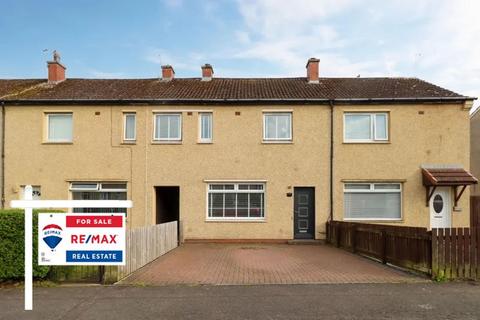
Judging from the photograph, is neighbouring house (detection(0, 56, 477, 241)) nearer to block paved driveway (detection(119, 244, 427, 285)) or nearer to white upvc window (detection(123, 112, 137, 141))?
white upvc window (detection(123, 112, 137, 141))

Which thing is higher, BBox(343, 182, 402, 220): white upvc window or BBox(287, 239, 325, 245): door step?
BBox(343, 182, 402, 220): white upvc window

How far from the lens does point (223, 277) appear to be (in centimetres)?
970

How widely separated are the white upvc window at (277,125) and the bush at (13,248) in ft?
35.1

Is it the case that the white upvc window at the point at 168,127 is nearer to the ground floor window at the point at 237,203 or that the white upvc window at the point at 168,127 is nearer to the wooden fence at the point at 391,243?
the ground floor window at the point at 237,203

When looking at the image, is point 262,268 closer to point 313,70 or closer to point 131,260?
point 131,260

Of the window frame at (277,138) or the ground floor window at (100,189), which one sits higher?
the window frame at (277,138)

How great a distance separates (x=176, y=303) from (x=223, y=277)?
92.8 inches

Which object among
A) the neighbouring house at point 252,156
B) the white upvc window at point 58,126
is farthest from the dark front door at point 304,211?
the white upvc window at point 58,126

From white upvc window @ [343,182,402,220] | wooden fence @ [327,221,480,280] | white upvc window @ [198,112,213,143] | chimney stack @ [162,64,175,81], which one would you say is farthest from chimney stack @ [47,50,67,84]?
wooden fence @ [327,221,480,280]

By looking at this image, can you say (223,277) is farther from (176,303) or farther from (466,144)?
(466,144)

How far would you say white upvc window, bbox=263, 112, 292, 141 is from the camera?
1783cm

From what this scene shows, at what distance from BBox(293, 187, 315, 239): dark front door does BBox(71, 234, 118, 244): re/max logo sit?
12181 millimetres

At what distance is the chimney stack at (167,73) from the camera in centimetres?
2122

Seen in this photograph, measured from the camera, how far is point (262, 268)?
1098cm
